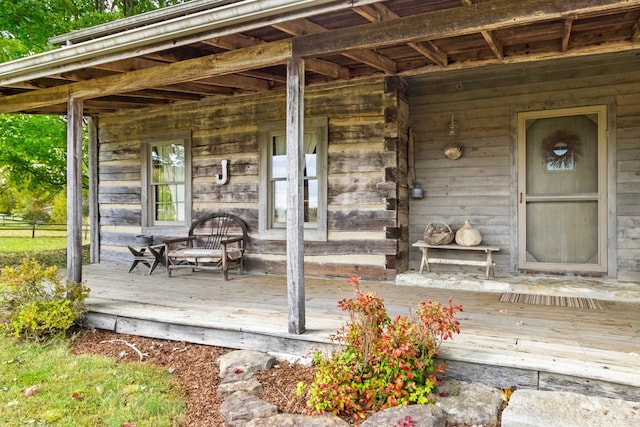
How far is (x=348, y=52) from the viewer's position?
3564 millimetres

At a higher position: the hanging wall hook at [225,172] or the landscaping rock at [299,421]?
the hanging wall hook at [225,172]

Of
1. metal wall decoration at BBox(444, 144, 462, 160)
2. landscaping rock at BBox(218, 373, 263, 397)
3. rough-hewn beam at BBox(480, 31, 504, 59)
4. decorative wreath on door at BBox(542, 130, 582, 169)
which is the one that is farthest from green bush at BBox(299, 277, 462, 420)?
decorative wreath on door at BBox(542, 130, 582, 169)

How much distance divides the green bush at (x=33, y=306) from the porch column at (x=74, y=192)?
0.38 meters

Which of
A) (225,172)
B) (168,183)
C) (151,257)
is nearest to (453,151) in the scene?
(225,172)

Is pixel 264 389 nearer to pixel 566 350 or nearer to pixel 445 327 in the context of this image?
pixel 445 327

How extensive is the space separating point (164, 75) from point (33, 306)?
7.40 ft

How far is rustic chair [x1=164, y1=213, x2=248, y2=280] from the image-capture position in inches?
219

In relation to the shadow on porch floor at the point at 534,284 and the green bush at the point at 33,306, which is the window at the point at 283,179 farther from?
the green bush at the point at 33,306

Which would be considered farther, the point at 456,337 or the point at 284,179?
the point at 284,179

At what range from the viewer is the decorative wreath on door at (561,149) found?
4867mm

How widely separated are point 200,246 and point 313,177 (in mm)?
2008

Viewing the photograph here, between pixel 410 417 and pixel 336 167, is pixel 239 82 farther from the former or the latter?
pixel 410 417

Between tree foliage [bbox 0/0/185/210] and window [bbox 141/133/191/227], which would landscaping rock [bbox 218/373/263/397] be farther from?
tree foliage [bbox 0/0/185/210]

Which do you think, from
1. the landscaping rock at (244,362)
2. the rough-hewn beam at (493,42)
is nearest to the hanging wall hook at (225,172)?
the landscaping rock at (244,362)
